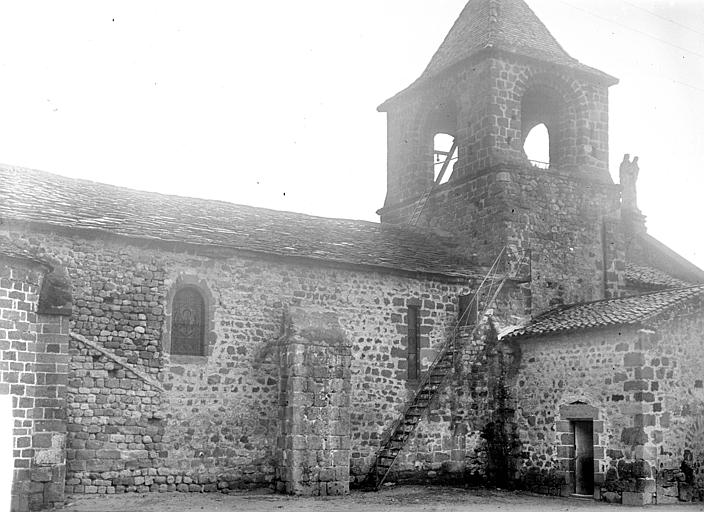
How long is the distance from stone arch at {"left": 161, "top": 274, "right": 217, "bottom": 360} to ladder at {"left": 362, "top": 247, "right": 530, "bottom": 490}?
4166mm

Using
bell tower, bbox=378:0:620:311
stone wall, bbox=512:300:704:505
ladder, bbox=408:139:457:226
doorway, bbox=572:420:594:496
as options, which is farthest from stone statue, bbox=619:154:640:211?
doorway, bbox=572:420:594:496

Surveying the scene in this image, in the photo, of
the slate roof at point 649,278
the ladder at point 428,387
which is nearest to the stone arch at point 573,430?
the ladder at point 428,387

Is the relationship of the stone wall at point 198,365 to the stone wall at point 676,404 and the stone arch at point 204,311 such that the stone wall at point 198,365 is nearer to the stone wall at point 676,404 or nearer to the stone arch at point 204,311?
the stone arch at point 204,311

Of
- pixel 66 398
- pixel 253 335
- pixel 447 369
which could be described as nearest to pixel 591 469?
pixel 447 369

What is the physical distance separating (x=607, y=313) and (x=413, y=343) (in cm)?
399

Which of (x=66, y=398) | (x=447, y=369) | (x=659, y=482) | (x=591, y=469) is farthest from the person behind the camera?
(x=447, y=369)

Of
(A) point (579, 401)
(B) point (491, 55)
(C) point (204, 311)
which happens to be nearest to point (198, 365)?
(C) point (204, 311)

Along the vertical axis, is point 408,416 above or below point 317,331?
below

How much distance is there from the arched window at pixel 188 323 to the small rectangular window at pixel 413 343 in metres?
4.61

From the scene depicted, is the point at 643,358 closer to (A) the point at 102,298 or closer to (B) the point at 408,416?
(B) the point at 408,416

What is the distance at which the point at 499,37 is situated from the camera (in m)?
22.2

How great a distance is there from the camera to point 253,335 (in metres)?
17.6

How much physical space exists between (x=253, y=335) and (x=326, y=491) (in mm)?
3148

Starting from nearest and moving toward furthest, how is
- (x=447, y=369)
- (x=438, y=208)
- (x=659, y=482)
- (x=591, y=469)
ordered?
(x=659, y=482)
(x=591, y=469)
(x=447, y=369)
(x=438, y=208)
